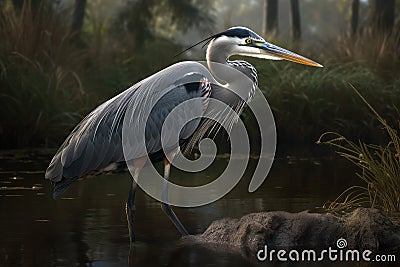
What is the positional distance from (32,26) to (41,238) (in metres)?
7.33

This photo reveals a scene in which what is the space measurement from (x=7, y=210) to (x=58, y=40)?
654 centimetres

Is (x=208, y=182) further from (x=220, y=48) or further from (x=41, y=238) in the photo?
(x=41, y=238)

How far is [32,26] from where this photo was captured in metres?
13.6

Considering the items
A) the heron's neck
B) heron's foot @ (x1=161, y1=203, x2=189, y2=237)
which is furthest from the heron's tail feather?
the heron's neck

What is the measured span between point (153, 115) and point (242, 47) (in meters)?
0.94

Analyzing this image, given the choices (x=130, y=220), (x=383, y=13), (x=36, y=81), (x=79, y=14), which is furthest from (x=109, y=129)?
(x=383, y=13)

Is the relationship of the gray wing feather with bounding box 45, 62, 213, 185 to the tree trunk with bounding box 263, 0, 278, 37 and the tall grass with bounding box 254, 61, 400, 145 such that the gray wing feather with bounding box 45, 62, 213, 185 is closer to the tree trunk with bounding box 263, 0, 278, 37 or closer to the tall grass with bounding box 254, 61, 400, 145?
the tall grass with bounding box 254, 61, 400, 145

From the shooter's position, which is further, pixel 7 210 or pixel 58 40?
pixel 58 40

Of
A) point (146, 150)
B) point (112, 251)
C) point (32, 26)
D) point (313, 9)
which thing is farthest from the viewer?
point (313, 9)

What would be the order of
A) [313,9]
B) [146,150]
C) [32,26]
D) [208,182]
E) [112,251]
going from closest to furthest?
1. [112,251]
2. [146,150]
3. [208,182]
4. [32,26]
5. [313,9]

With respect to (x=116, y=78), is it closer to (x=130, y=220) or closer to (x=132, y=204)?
(x=132, y=204)


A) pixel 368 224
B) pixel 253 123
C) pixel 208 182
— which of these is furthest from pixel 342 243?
pixel 253 123

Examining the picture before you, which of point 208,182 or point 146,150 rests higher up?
point 146,150

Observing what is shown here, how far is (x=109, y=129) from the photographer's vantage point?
7363 millimetres
